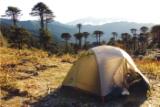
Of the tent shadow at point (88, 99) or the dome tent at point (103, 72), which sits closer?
the tent shadow at point (88, 99)

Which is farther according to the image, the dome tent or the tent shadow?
the dome tent

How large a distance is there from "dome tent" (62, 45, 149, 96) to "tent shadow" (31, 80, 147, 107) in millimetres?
176

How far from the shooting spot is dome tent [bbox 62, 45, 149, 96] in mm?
9766

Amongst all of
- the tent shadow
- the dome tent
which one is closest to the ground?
the tent shadow

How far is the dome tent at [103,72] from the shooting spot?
9.77m

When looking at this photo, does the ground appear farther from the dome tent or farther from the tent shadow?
the dome tent

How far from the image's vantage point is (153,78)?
12.1 m

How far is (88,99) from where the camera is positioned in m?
9.70

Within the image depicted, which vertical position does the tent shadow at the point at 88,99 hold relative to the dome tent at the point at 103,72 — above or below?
below

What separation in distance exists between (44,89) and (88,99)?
1.67 meters

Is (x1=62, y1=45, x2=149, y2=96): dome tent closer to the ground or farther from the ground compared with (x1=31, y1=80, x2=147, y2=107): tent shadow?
farther from the ground

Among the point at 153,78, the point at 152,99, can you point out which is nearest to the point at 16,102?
the point at 152,99

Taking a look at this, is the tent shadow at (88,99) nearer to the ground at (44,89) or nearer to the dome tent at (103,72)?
the ground at (44,89)

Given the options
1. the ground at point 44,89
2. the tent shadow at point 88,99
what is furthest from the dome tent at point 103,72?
the ground at point 44,89
